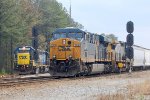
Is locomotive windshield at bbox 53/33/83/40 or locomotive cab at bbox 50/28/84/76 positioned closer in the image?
locomotive cab at bbox 50/28/84/76

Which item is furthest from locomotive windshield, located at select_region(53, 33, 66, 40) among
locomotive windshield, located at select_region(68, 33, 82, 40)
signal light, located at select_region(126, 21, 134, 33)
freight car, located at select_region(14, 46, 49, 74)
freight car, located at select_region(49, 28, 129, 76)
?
freight car, located at select_region(14, 46, 49, 74)

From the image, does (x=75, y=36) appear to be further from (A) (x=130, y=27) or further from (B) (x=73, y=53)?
(A) (x=130, y=27)

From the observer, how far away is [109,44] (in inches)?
1784

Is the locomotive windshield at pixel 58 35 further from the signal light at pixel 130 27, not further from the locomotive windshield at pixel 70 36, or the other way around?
the signal light at pixel 130 27

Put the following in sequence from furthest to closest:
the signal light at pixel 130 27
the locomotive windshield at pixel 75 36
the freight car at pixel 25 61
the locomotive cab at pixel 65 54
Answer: the freight car at pixel 25 61, the locomotive windshield at pixel 75 36, the locomotive cab at pixel 65 54, the signal light at pixel 130 27

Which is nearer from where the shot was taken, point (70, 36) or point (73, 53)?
point (73, 53)

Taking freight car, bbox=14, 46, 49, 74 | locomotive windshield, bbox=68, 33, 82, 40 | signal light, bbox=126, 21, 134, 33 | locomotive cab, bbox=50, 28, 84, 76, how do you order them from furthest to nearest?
freight car, bbox=14, 46, 49, 74 < locomotive windshield, bbox=68, 33, 82, 40 < locomotive cab, bbox=50, 28, 84, 76 < signal light, bbox=126, 21, 134, 33

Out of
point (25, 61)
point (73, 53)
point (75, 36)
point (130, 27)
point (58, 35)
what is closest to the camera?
point (130, 27)

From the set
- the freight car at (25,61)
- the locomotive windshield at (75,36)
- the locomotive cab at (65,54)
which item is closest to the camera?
the locomotive cab at (65,54)

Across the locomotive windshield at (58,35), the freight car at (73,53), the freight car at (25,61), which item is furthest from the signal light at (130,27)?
the freight car at (25,61)

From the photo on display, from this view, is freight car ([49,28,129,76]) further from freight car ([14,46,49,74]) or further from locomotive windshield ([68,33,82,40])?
freight car ([14,46,49,74])

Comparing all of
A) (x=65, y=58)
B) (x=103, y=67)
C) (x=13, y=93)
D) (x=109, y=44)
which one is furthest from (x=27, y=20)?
(x=13, y=93)

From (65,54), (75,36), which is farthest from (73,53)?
(75,36)

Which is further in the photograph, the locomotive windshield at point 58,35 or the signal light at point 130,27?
the locomotive windshield at point 58,35
